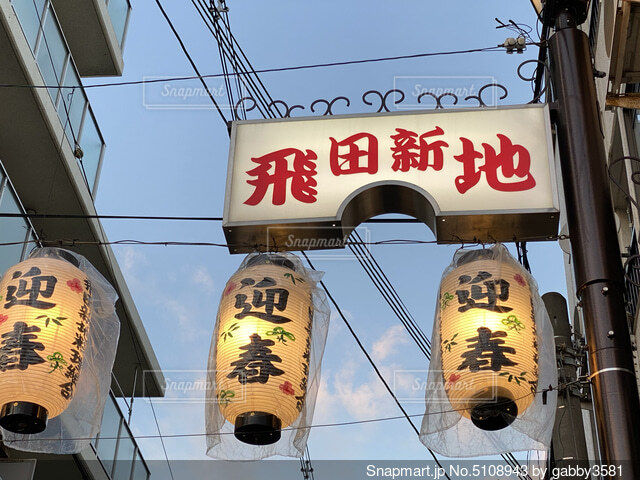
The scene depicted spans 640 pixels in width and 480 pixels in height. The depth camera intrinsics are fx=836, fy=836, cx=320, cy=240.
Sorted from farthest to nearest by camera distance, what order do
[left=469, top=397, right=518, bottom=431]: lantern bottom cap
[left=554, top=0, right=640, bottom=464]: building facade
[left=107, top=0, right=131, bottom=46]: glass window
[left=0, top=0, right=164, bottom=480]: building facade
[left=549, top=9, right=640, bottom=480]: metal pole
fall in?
1. [left=107, top=0, right=131, bottom=46]: glass window
2. [left=0, top=0, right=164, bottom=480]: building facade
3. [left=554, top=0, right=640, bottom=464]: building facade
4. [left=469, top=397, right=518, bottom=431]: lantern bottom cap
5. [left=549, top=9, right=640, bottom=480]: metal pole

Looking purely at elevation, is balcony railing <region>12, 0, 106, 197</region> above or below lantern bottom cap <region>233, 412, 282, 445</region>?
above

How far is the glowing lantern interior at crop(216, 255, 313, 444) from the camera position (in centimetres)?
619

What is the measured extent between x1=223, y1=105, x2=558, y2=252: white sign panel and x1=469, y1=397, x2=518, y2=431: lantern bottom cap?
4.59 feet

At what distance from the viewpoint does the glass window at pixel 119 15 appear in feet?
69.7

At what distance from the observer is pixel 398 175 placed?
6.84 m

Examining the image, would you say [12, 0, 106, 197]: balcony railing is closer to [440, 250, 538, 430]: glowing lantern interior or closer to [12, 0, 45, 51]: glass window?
[12, 0, 45, 51]: glass window

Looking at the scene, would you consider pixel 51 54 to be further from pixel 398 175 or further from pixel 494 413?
pixel 494 413

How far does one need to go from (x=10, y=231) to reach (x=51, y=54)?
3.96 metres

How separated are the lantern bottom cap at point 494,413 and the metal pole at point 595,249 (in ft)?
2.45

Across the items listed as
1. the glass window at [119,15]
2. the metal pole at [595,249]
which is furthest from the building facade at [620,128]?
the glass window at [119,15]

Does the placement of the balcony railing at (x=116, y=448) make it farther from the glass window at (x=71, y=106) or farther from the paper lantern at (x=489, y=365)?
the paper lantern at (x=489, y=365)

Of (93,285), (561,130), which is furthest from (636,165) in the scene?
(93,285)

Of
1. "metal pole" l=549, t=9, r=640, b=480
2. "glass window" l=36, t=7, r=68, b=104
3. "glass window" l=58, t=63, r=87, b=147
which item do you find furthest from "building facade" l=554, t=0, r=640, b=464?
"glass window" l=58, t=63, r=87, b=147

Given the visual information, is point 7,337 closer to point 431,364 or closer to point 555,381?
point 431,364
